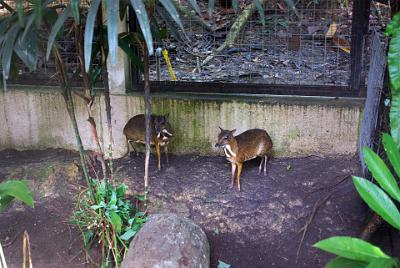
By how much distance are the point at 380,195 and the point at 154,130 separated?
2.74 metres

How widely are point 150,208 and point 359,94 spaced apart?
7.25ft

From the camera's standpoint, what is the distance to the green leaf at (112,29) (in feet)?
10.1

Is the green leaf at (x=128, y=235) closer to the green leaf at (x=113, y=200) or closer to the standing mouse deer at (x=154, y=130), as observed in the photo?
the green leaf at (x=113, y=200)

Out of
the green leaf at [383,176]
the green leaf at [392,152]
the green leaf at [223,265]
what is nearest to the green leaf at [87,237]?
the green leaf at [223,265]

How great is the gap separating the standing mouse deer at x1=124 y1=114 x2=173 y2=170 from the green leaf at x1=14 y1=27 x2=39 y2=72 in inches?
71.5

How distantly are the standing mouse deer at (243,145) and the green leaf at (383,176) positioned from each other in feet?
6.60

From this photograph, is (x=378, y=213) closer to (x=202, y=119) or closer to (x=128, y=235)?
(x=128, y=235)

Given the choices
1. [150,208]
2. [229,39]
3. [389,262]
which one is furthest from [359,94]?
[389,262]

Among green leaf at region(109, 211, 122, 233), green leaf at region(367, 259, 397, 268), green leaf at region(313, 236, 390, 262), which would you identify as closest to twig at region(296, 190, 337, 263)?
green leaf at region(109, 211, 122, 233)

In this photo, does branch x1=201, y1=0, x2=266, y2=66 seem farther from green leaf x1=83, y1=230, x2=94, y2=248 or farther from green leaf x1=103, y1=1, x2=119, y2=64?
green leaf x1=103, y1=1, x2=119, y2=64

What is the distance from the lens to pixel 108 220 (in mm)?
4523

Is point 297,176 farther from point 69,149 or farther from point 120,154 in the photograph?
point 69,149

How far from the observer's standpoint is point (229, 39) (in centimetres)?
554

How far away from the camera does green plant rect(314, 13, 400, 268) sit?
285 centimetres
